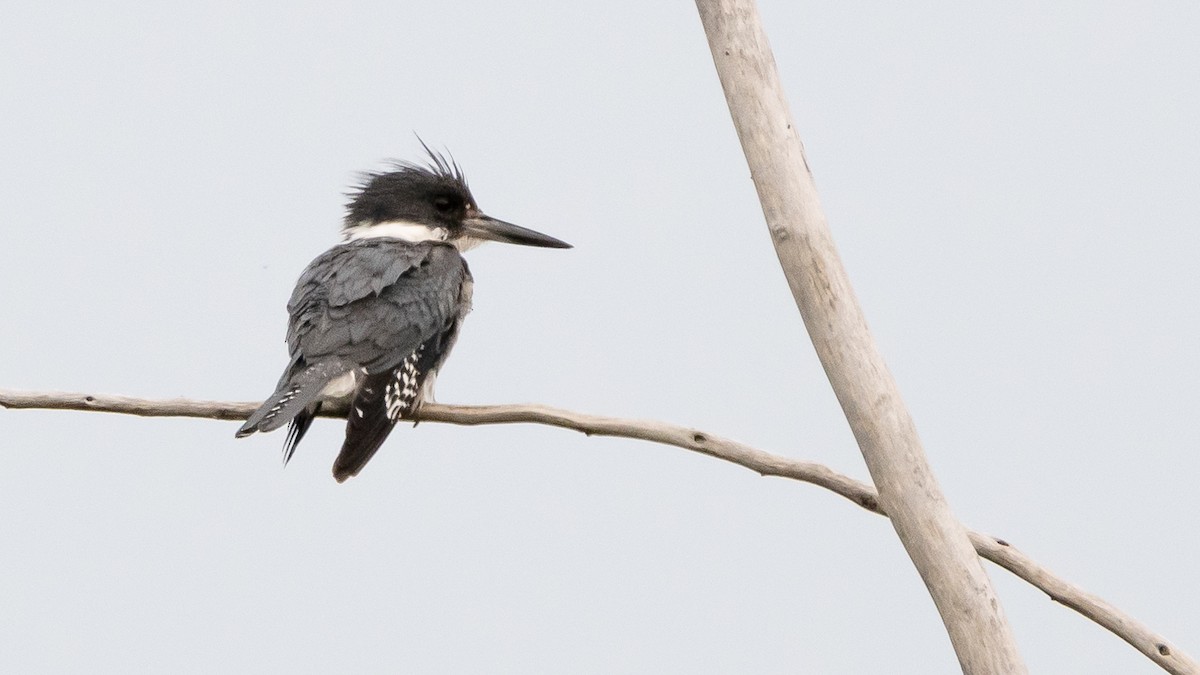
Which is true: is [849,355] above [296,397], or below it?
above

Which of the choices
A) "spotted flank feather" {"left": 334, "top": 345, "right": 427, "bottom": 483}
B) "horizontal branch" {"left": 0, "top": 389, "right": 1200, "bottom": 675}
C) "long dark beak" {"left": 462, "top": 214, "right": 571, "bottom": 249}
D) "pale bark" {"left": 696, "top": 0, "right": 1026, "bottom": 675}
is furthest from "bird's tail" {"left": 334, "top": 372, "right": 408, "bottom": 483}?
"pale bark" {"left": 696, "top": 0, "right": 1026, "bottom": 675}

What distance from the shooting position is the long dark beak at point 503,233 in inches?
164

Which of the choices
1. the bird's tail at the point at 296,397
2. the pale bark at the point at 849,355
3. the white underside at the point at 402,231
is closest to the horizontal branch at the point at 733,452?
→ the bird's tail at the point at 296,397

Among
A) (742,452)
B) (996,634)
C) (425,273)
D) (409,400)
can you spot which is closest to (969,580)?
(996,634)

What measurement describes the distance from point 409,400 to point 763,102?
1.30m

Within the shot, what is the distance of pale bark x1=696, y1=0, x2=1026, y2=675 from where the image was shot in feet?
7.93

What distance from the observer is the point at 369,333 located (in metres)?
3.40

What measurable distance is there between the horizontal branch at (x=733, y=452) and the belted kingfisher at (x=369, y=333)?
0.67ft

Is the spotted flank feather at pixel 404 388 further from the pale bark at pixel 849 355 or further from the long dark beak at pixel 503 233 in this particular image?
the pale bark at pixel 849 355

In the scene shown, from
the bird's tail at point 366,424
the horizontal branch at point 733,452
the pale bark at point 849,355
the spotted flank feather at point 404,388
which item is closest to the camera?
the pale bark at point 849,355

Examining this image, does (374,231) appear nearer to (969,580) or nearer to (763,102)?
(763,102)

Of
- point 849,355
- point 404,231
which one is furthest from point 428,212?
point 849,355

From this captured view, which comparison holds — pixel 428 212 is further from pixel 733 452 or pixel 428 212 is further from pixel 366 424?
pixel 733 452

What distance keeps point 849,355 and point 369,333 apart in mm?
1359
